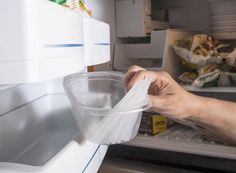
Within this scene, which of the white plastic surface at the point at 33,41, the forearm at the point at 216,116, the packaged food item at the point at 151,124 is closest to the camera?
the white plastic surface at the point at 33,41

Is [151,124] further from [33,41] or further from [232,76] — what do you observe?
[33,41]

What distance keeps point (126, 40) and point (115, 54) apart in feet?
0.54

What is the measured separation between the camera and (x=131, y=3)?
126 cm

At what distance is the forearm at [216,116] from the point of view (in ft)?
2.70

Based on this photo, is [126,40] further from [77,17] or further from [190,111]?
[77,17]

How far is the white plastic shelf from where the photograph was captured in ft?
2.84

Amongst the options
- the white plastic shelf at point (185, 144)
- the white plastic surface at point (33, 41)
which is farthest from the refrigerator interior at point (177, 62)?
the white plastic surface at point (33, 41)

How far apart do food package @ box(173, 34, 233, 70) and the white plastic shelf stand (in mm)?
276

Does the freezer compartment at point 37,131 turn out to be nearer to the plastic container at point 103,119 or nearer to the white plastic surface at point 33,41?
the plastic container at point 103,119

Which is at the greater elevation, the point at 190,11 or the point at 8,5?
the point at 190,11

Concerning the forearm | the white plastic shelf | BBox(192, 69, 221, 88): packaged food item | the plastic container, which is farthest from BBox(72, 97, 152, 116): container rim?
BBox(192, 69, 221, 88): packaged food item

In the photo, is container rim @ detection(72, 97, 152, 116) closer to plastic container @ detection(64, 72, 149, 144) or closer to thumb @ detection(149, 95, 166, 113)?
plastic container @ detection(64, 72, 149, 144)

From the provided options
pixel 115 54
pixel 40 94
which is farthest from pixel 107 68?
pixel 40 94

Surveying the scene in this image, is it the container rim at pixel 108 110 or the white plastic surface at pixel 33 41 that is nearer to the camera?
the white plastic surface at pixel 33 41
